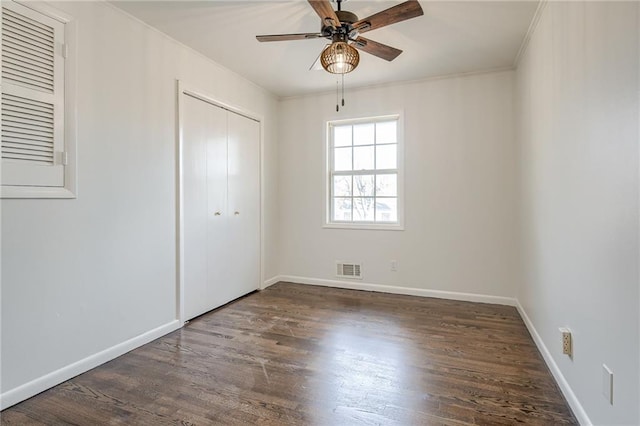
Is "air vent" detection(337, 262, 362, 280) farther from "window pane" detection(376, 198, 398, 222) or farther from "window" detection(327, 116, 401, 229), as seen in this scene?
"window pane" detection(376, 198, 398, 222)

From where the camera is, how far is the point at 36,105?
6.57 feet

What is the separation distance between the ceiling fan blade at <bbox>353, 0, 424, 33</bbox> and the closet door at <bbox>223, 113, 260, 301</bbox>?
198 cm

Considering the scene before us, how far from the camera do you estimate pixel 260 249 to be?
13.9 feet

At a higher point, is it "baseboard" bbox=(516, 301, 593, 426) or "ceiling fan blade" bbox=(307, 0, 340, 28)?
"ceiling fan blade" bbox=(307, 0, 340, 28)

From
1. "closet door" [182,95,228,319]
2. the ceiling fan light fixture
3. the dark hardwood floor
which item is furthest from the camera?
"closet door" [182,95,228,319]

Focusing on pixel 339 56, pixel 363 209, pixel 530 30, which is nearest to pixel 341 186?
pixel 363 209

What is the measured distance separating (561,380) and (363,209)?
2673 mm

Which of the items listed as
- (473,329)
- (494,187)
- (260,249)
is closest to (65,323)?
(260,249)

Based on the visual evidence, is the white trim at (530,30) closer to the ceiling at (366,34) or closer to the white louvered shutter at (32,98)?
the ceiling at (366,34)

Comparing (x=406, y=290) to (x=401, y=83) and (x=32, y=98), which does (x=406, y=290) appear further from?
(x=32, y=98)

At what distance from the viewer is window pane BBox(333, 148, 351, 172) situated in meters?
4.34

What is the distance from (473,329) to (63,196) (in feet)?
10.5

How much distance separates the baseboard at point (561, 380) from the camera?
1639 mm

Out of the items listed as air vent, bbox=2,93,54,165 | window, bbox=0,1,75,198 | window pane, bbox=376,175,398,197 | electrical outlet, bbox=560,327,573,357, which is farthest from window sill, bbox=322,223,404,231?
air vent, bbox=2,93,54,165
